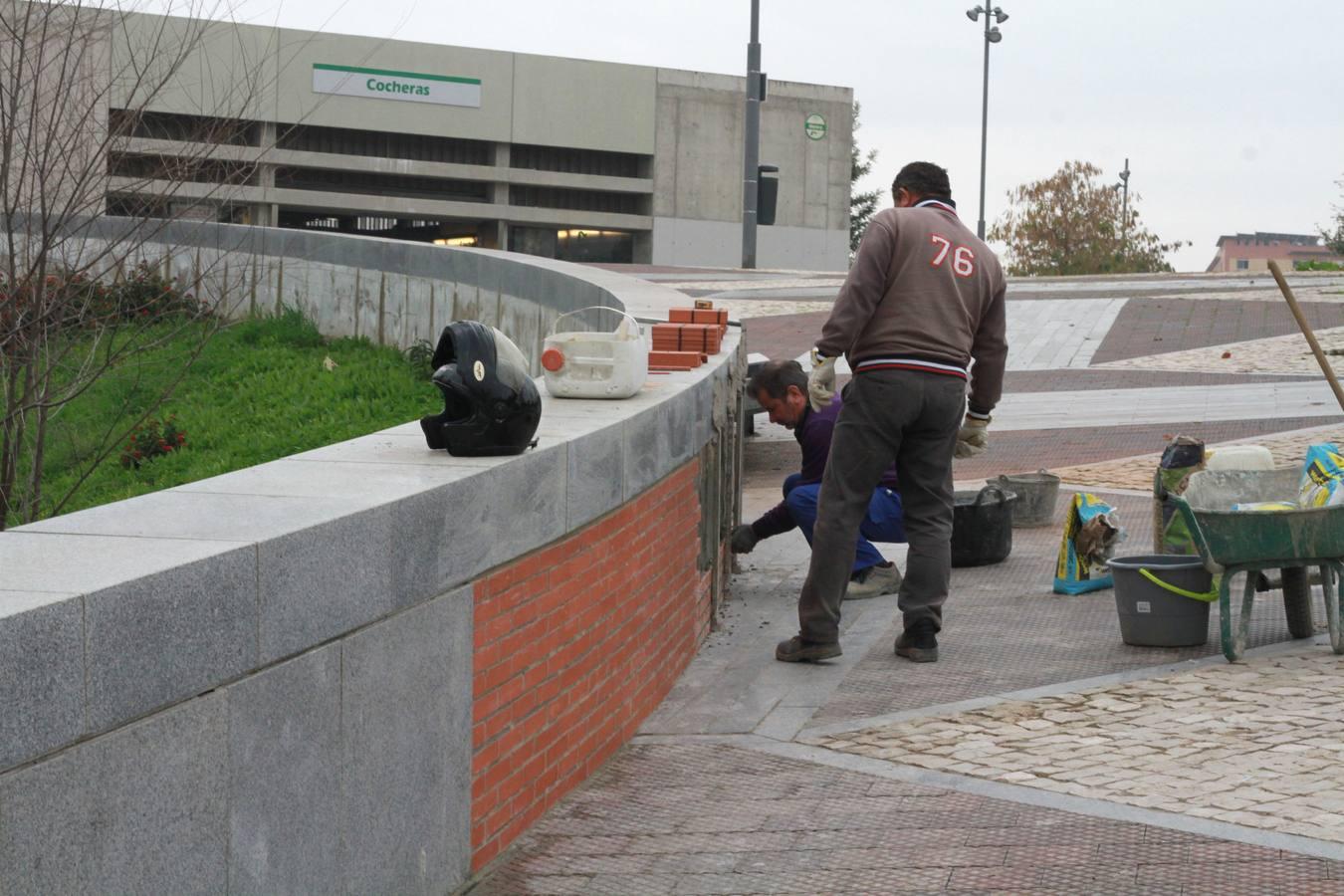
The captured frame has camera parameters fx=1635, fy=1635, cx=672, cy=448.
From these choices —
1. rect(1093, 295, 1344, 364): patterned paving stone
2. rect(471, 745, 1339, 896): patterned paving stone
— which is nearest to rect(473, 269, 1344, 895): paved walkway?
rect(471, 745, 1339, 896): patterned paving stone

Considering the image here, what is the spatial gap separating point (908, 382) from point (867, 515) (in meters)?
1.62

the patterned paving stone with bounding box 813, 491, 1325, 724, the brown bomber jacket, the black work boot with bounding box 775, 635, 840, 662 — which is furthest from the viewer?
the black work boot with bounding box 775, 635, 840, 662

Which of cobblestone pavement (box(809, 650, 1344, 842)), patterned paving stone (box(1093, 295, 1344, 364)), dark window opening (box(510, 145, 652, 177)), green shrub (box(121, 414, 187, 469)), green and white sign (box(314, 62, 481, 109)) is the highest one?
green and white sign (box(314, 62, 481, 109))

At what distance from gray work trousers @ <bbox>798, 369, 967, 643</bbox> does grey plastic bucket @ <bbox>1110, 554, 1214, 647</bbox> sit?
2.42 ft

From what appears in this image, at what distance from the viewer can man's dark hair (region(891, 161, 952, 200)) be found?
6621 mm

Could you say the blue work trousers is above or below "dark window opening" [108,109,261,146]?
below

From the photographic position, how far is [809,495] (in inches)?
299

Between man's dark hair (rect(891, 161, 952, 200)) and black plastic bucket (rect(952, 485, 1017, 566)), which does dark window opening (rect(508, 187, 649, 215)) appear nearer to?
black plastic bucket (rect(952, 485, 1017, 566))

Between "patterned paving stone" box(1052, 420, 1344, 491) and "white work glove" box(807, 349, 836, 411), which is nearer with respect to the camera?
"white work glove" box(807, 349, 836, 411)

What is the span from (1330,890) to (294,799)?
2374 mm

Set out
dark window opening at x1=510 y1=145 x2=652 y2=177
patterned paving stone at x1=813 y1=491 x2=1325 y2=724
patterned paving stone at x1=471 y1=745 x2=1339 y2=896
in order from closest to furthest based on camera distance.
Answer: patterned paving stone at x1=471 y1=745 x2=1339 y2=896
patterned paving stone at x1=813 y1=491 x2=1325 y2=724
dark window opening at x1=510 y1=145 x2=652 y2=177

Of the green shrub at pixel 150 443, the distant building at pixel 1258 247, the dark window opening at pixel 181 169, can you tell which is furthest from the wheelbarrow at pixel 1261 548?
the distant building at pixel 1258 247

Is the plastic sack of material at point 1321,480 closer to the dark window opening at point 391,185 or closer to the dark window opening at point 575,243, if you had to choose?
the dark window opening at point 391,185

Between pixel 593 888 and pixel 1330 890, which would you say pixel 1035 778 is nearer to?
pixel 1330 890
